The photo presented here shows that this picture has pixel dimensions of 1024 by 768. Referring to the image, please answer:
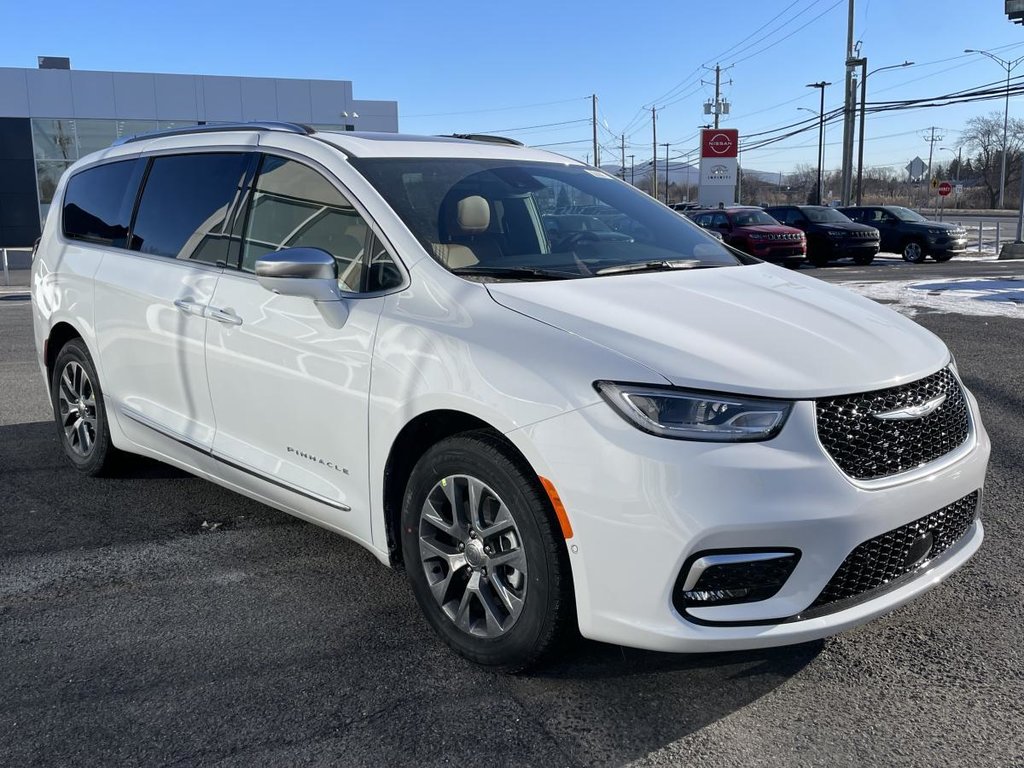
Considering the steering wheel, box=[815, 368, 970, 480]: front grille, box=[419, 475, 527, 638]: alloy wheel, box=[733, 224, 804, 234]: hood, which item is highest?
box=[733, 224, 804, 234]: hood

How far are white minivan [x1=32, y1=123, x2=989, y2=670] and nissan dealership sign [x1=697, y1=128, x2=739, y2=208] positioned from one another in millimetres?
28492

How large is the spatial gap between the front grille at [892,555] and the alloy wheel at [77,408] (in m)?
3.97

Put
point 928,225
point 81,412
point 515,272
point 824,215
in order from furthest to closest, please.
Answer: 1. point 824,215
2. point 928,225
3. point 81,412
4. point 515,272

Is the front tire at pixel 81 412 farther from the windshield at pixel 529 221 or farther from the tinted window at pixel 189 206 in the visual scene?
the windshield at pixel 529 221

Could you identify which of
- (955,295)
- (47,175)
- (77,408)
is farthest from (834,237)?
(47,175)

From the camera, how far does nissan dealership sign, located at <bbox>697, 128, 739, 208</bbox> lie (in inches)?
1246

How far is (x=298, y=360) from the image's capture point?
3.47 meters

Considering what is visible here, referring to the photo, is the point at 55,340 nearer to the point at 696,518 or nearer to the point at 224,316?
the point at 224,316

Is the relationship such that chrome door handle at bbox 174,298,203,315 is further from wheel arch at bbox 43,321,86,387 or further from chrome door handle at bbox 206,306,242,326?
wheel arch at bbox 43,321,86,387

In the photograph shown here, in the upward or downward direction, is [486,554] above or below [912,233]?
below

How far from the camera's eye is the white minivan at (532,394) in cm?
257

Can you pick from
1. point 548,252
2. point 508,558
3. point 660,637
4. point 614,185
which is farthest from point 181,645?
point 614,185

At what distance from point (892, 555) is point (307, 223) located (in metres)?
2.48

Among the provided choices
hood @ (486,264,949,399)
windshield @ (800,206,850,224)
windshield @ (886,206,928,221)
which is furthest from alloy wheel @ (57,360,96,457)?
windshield @ (886,206,928,221)
